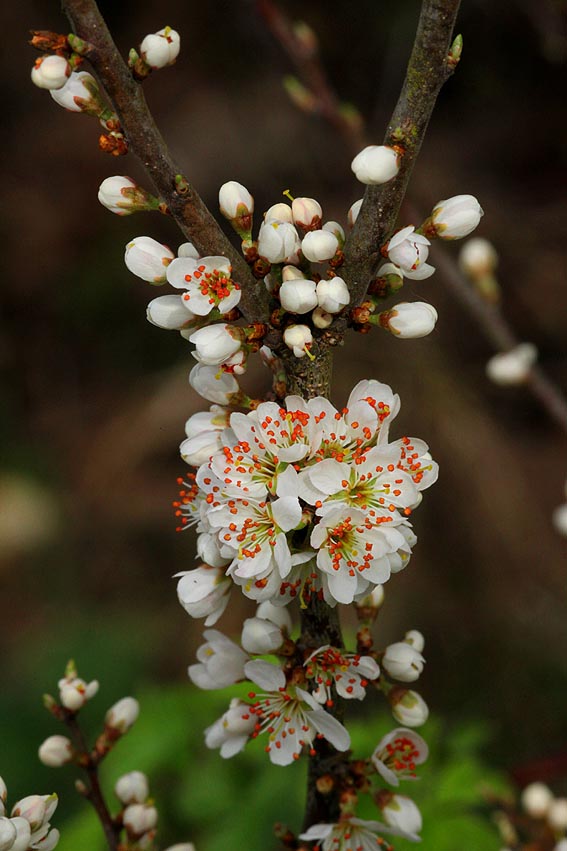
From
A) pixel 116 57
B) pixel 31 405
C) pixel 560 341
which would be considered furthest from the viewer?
pixel 31 405

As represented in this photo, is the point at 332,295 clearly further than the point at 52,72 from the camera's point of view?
Yes

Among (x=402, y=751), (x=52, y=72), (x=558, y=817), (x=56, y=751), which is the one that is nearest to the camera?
(x=52, y=72)

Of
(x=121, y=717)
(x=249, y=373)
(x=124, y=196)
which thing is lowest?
(x=121, y=717)

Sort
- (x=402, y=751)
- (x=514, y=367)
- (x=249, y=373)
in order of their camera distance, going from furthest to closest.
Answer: (x=249, y=373) → (x=514, y=367) → (x=402, y=751)

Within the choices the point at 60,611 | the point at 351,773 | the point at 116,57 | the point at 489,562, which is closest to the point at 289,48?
the point at 116,57

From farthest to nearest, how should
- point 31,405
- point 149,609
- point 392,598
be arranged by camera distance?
point 31,405, point 149,609, point 392,598

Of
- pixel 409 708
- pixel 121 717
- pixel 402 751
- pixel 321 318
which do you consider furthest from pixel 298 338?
pixel 121 717

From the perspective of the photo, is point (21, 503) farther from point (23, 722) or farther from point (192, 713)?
point (192, 713)

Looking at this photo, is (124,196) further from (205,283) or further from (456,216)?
(456,216)
